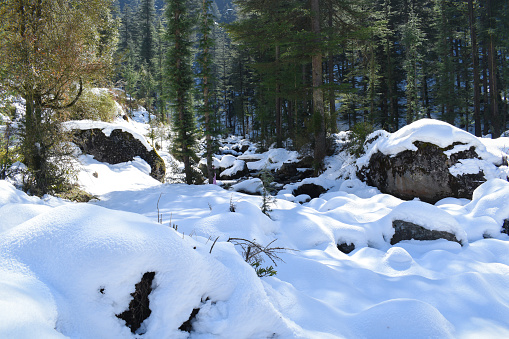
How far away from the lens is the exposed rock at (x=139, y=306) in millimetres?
1529

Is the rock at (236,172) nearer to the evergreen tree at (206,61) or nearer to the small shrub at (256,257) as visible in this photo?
the evergreen tree at (206,61)

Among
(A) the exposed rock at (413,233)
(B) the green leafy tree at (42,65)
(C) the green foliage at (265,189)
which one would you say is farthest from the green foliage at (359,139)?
(B) the green leafy tree at (42,65)

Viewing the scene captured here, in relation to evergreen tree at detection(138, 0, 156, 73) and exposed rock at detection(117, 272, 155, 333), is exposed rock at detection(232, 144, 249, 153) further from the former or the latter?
exposed rock at detection(117, 272, 155, 333)

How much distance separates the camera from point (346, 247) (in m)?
4.67

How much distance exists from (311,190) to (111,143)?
8.27 metres

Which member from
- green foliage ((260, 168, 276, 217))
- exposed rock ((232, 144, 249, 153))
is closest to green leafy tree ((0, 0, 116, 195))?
green foliage ((260, 168, 276, 217))

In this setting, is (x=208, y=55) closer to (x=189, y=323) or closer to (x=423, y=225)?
(x=423, y=225)

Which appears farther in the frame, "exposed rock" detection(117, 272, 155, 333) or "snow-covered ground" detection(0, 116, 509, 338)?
"exposed rock" detection(117, 272, 155, 333)

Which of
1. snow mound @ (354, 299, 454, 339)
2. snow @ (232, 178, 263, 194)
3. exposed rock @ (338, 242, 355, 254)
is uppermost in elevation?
snow mound @ (354, 299, 454, 339)

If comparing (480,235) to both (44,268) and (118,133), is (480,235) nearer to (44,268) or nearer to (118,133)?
(44,268)

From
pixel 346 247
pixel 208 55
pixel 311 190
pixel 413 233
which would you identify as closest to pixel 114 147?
pixel 208 55

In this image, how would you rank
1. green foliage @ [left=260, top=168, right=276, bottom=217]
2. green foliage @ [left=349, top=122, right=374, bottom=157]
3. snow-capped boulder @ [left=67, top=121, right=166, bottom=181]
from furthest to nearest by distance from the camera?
green foliage @ [left=349, top=122, right=374, bottom=157] → snow-capped boulder @ [left=67, top=121, right=166, bottom=181] → green foliage @ [left=260, top=168, right=276, bottom=217]

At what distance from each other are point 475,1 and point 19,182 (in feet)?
101

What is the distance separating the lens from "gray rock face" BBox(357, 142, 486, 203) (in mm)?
7293
